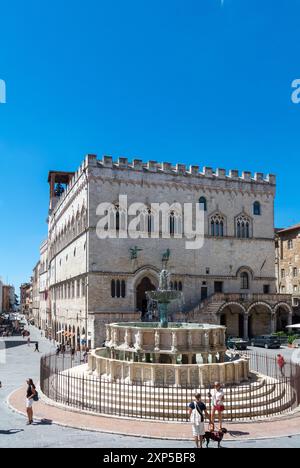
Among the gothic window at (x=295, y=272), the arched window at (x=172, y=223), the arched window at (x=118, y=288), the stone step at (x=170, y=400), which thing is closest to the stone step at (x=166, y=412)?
the stone step at (x=170, y=400)

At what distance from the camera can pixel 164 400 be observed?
14406 mm

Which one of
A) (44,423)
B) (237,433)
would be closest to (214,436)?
(237,433)

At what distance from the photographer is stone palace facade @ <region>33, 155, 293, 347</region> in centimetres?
3844

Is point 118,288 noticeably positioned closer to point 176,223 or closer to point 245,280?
point 176,223

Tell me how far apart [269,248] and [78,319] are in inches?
767

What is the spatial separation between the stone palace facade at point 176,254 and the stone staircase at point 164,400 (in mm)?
20465

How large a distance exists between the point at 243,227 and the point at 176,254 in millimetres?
7743

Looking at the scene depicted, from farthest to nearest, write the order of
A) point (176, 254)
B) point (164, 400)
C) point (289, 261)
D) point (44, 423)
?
point (289, 261)
point (176, 254)
point (164, 400)
point (44, 423)

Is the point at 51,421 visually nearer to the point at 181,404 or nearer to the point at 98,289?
the point at 181,404

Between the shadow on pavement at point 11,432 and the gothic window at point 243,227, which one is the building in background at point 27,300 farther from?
the shadow on pavement at point 11,432

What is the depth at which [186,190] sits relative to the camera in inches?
1662

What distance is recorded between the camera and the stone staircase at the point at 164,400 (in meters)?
14.1

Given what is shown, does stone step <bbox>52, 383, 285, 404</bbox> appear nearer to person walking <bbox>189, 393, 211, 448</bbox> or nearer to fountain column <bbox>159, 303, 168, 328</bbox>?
person walking <bbox>189, 393, 211, 448</bbox>
